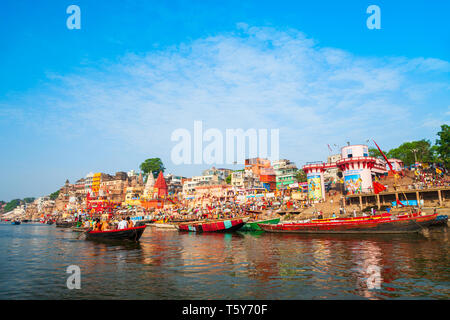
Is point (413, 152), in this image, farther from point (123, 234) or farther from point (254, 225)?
point (123, 234)

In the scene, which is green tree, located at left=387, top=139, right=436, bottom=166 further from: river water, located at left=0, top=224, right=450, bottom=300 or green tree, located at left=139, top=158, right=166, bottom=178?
green tree, located at left=139, top=158, right=166, bottom=178

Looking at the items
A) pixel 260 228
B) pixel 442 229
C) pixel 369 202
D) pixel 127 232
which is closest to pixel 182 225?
pixel 260 228

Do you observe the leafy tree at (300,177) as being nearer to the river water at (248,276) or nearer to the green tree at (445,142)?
the green tree at (445,142)

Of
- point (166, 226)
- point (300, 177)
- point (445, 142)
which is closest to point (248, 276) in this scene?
point (166, 226)

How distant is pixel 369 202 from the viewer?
4141 cm

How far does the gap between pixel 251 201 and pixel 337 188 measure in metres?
17.0

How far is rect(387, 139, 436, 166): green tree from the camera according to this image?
189 feet

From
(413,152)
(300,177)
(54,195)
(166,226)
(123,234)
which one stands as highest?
(413,152)

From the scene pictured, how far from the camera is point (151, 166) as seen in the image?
111625 mm

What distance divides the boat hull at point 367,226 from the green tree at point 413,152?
38.3m

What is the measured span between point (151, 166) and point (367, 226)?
96.1 metres
